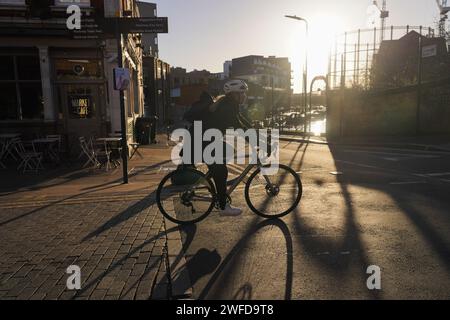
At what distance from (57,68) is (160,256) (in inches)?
427

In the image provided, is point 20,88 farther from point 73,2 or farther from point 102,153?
point 102,153

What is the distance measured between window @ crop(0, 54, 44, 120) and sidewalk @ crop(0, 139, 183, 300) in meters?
5.16

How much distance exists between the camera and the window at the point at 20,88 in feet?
44.2

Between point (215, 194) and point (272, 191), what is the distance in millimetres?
856

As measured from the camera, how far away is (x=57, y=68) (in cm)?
1352

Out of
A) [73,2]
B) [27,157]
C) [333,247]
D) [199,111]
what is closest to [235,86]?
[199,111]

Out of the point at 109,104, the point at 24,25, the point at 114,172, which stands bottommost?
the point at 114,172

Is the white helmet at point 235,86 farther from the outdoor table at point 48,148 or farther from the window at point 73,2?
the window at point 73,2

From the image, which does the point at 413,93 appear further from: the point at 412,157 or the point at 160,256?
the point at 160,256

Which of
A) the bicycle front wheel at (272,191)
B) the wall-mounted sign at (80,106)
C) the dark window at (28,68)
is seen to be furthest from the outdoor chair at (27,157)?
the bicycle front wheel at (272,191)

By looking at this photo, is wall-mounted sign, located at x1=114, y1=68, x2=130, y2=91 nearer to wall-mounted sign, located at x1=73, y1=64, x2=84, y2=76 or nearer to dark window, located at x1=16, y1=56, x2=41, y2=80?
wall-mounted sign, located at x1=73, y1=64, x2=84, y2=76

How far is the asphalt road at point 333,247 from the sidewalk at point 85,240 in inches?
Answer: 19.8
